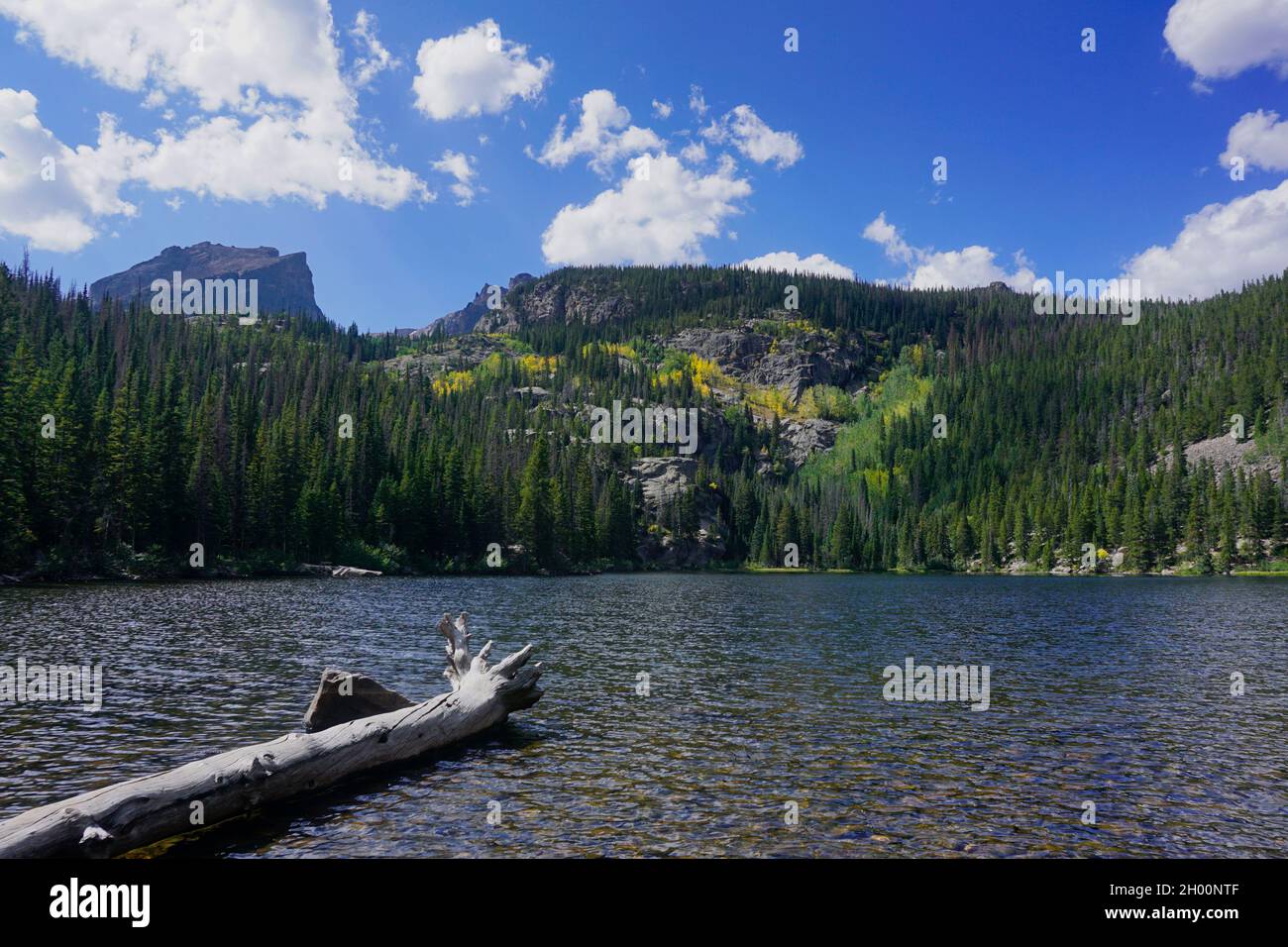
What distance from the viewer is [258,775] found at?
1312 cm

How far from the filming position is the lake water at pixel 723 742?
1287 centimetres

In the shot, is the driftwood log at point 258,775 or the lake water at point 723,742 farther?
the lake water at point 723,742

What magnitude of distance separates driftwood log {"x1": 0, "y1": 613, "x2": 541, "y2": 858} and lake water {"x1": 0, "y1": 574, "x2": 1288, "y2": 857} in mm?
495

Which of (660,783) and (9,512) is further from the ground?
(9,512)

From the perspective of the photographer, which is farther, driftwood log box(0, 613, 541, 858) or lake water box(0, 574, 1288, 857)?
lake water box(0, 574, 1288, 857)

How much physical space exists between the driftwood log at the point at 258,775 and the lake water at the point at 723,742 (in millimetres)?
495

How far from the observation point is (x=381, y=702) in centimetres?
1780

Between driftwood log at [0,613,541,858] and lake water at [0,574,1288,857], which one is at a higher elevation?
driftwood log at [0,613,541,858]

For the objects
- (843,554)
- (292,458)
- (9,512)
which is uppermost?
(292,458)

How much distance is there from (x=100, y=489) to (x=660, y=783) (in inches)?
3387

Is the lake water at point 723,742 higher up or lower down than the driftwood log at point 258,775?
lower down

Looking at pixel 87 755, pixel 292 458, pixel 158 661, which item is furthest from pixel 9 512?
pixel 87 755

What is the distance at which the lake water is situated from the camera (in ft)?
42.2
